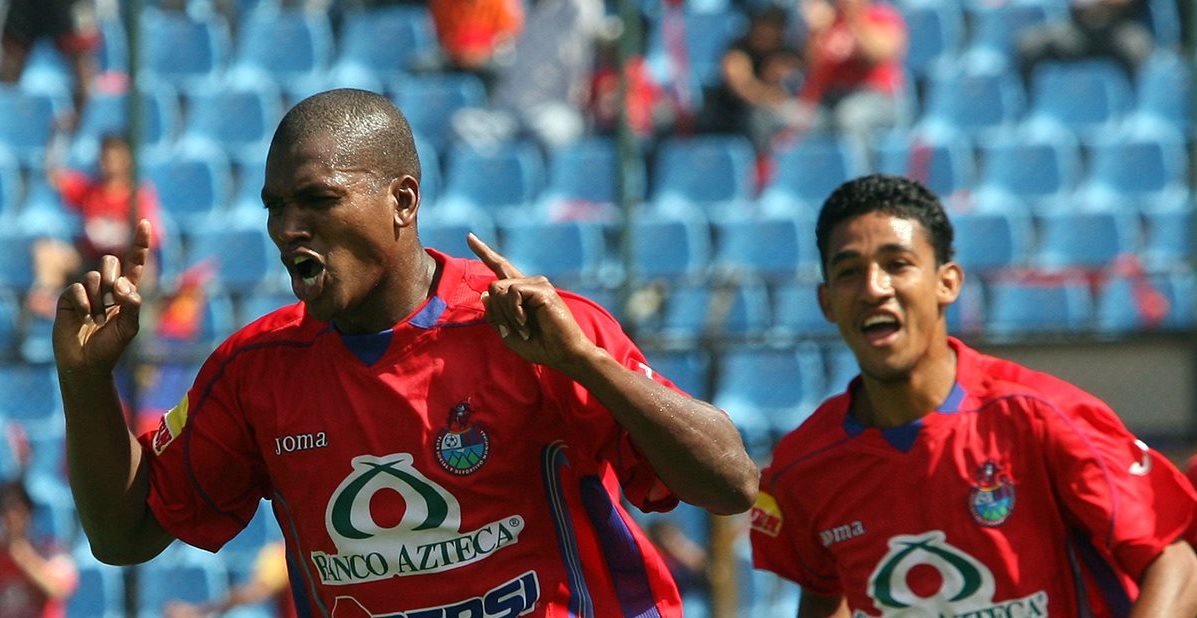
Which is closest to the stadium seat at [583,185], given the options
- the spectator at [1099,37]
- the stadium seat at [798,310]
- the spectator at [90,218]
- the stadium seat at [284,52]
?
the stadium seat at [798,310]

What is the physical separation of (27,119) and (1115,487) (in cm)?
967

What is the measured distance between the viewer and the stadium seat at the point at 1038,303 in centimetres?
950

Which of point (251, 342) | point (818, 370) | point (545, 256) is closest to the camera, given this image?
point (251, 342)

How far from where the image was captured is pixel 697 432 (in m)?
3.33

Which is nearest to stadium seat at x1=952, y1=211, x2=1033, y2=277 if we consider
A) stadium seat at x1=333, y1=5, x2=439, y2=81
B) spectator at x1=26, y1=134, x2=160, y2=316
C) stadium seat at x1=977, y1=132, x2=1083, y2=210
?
stadium seat at x1=977, y1=132, x2=1083, y2=210

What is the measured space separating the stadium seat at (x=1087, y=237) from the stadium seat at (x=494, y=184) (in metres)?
3.27

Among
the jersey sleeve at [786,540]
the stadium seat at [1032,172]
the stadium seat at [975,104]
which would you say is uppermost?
the stadium seat at [975,104]

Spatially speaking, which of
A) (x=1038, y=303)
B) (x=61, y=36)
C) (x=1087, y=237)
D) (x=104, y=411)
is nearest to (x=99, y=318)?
(x=104, y=411)

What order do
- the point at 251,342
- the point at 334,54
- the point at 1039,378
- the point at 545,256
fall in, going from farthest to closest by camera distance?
the point at 334,54, the point at 545,256, the point at 1039,378, the point at 251,342

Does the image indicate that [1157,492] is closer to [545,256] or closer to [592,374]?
[592,374]

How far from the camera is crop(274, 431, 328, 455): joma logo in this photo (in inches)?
144

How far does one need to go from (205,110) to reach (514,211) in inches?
96.4

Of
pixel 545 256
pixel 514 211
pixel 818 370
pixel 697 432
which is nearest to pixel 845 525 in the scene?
pixel 697 432

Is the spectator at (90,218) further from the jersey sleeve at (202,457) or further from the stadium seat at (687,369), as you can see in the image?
the jersey sleeve at (202,457)
